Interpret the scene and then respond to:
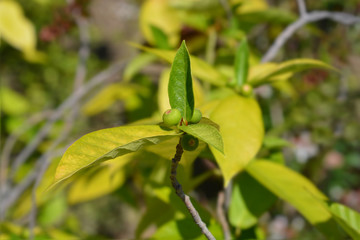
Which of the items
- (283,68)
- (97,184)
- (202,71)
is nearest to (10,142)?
(97,184)

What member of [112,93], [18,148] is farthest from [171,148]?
[18,148]

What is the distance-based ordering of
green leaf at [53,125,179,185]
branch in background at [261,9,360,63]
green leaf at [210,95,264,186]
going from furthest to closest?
branch in background at [261,9,360,63]
green leaf at [210,95,264,186]
green leaf at [53,125,179,185]

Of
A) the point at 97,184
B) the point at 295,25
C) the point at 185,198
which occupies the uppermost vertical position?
the point at 295,25

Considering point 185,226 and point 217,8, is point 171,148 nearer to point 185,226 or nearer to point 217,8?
point 185,226

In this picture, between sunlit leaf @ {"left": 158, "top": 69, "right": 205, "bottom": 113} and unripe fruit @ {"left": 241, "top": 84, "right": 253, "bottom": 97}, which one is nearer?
unripe fruit @ {"left": 241, "top": 84, "right": 253, "bottom": 97}

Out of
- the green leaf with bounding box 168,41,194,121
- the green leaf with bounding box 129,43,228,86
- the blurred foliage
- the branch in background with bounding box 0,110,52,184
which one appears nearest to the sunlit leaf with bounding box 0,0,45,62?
the blurred foliage

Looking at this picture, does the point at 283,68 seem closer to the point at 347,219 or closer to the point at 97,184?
the point at 347,219

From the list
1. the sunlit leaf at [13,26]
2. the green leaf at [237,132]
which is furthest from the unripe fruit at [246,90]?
the sunlit leaf at [13,26]

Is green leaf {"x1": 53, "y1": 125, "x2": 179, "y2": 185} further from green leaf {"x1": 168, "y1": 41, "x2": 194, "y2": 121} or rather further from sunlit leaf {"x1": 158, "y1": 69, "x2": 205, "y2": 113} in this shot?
sunlit leaf {"x1": 158, "y1": 69, "x2": 205, "y2": 113}
